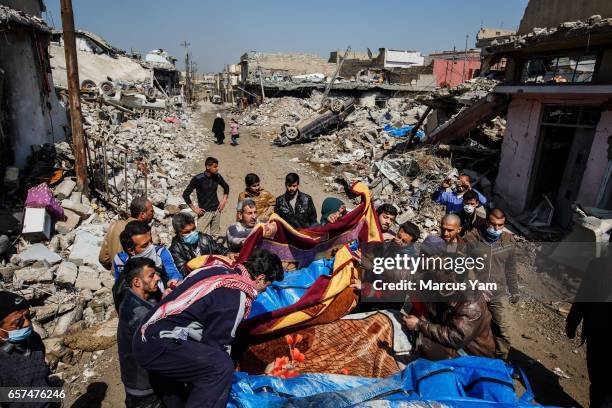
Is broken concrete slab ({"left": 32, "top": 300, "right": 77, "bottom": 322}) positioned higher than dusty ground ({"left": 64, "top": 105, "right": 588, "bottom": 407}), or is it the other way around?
broken concrete slab ({"left": 32, "top": 300, "right": 77, "bottom": 322})

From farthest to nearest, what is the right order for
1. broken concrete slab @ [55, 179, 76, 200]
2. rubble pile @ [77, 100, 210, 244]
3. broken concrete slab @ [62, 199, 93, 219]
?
rubble pile @ [77, 100, 210, 244] → broken concrete slab @ [55, 179, 76, 200] → broken concrete slab @ [62, 199, 93, 219]

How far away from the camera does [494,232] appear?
4.16 meters

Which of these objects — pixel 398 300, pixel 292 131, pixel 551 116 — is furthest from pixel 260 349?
pixel 292 131

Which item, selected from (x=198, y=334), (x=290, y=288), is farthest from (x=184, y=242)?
(x=198, y=334)

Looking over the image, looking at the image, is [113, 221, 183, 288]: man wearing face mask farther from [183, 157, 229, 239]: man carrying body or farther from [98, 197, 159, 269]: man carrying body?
[183, 157, 229, 239]: man carrying body

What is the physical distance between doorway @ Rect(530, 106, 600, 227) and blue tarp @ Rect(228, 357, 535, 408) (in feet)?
22.6

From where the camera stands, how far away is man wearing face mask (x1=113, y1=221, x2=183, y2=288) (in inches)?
129

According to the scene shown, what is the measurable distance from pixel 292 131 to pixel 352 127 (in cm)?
298

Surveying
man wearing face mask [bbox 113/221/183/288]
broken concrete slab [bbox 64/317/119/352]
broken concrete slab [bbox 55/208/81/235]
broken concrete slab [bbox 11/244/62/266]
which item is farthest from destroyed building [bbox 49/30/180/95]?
man wearing face mask [bbox 113/221/183/288]

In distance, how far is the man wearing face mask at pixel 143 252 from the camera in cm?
328

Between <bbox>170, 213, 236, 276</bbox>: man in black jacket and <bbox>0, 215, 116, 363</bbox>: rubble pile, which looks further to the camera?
<bbox>0, 215, 116, 363</bbox>: rubble pile

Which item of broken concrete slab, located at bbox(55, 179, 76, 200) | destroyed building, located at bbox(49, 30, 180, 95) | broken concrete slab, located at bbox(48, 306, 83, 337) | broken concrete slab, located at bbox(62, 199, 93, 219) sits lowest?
broken concrete slab, located at bbox(48, 306, 83, 337)

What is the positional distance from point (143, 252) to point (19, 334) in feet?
3.72

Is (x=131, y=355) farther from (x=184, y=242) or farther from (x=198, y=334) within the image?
(x=184, y=242)
